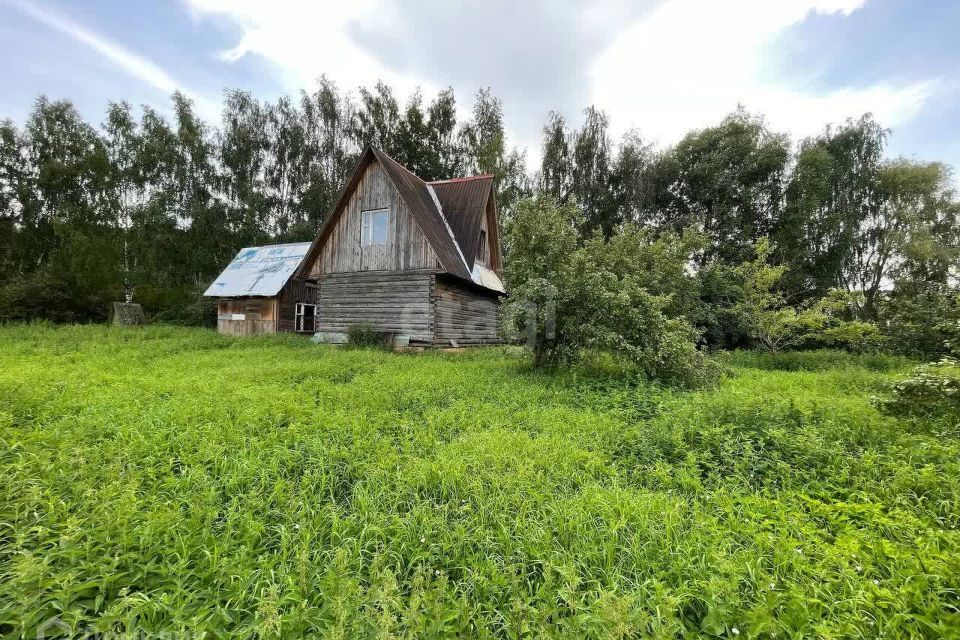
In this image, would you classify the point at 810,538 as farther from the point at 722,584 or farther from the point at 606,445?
the point at 606,445

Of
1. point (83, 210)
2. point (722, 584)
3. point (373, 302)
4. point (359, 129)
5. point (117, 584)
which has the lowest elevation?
point (117, 584)

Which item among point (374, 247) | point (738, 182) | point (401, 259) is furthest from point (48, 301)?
point (738, 182)

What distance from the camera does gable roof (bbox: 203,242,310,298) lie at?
64.5ft

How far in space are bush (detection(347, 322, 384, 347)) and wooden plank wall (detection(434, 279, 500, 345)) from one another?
2.30m

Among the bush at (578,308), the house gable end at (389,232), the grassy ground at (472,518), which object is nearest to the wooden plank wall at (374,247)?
the house gable end at (389,232)

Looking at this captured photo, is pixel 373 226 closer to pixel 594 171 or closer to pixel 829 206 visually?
pixel 594 171

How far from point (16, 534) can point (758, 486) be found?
5.85 metres

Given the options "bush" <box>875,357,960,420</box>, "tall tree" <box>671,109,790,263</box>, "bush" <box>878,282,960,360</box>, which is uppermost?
"tall tree" <box>671,109,790,263</box>

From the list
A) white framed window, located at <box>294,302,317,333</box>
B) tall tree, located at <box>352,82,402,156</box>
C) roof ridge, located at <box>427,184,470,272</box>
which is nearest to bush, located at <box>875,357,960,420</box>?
roof ridge, located at <box>427,184,470,272</box>

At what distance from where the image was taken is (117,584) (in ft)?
7.65

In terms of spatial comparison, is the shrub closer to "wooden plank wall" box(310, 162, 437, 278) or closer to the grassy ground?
the grassy ground

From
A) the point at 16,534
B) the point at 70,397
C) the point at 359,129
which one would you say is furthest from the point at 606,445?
the point at 359,129

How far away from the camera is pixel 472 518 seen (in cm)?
306

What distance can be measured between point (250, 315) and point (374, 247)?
1009 centimetres
